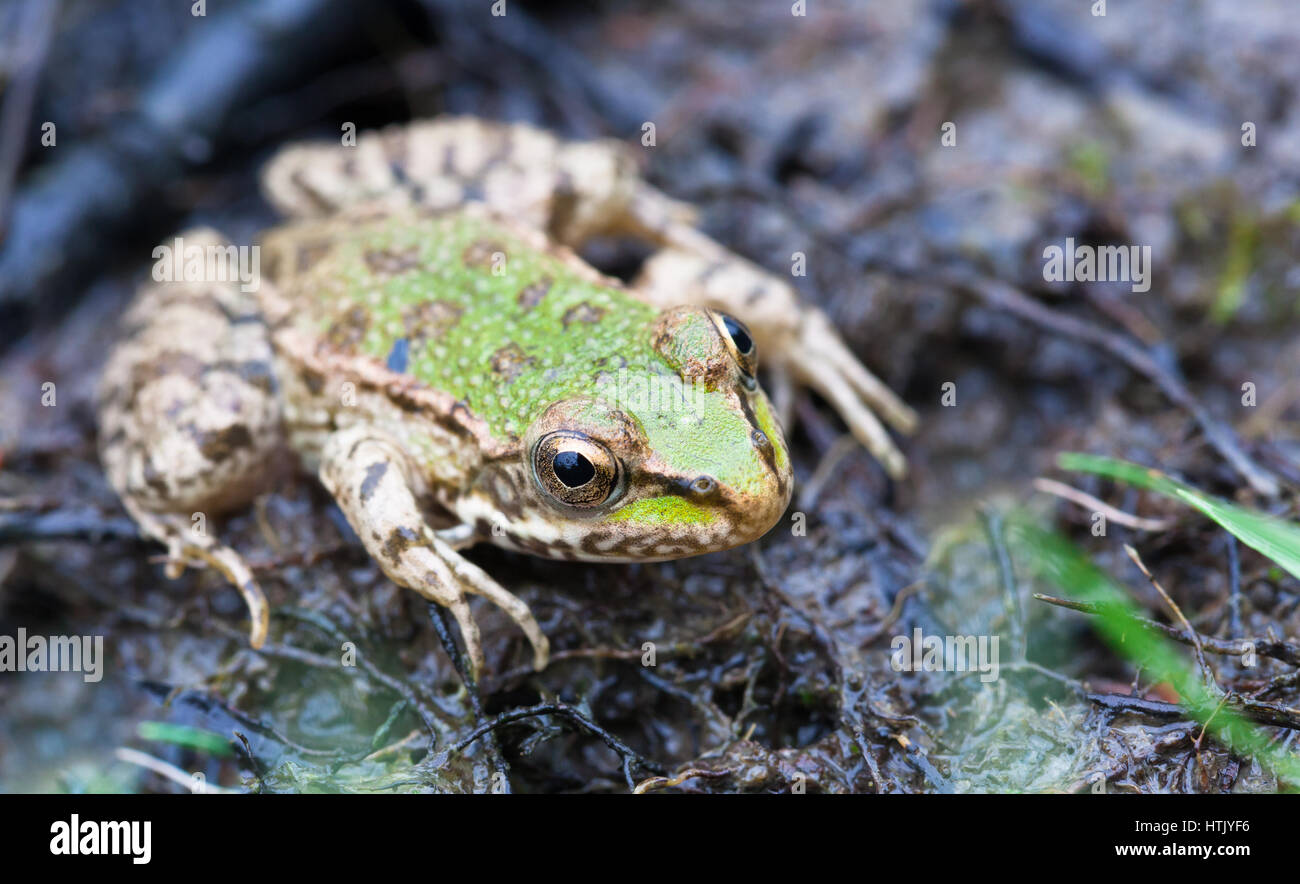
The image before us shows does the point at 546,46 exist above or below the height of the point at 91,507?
above

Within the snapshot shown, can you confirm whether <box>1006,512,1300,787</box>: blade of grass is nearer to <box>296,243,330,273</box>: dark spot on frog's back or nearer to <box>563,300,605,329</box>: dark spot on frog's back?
<box>563,300,605,329</box>: dark spot on frog's back

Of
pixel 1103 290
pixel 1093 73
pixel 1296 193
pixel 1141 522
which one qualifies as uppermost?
pixel 1093 73

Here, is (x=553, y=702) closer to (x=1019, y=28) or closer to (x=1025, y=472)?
(x=1025, y=472)

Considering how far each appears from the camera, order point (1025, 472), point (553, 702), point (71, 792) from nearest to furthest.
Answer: point (553, 702), point (71, 792), point (1025, 472)
